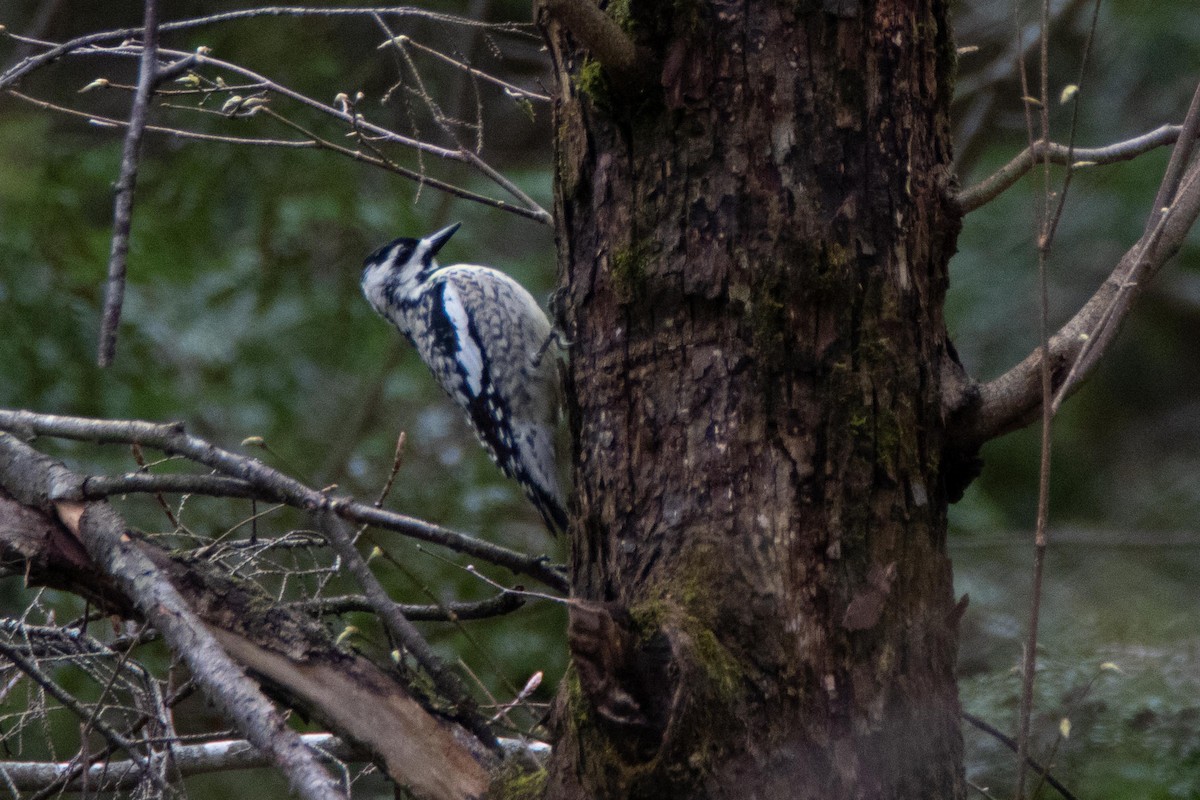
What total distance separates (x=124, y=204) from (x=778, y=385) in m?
0.94

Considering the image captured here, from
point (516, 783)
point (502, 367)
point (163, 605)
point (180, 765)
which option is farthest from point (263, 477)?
point (502, 367)

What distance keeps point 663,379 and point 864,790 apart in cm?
64

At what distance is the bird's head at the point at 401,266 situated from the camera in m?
4.20

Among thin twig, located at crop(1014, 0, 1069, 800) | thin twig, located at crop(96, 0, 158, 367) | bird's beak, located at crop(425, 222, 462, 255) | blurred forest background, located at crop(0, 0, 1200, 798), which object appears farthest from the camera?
blurred forest background, located at crop(0, 0, 1200, 798)

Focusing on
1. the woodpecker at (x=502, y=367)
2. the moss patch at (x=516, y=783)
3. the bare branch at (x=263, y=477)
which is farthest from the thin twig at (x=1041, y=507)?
the woodpecker at (x=502, y=367)

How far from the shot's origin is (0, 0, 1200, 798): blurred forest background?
171 inches

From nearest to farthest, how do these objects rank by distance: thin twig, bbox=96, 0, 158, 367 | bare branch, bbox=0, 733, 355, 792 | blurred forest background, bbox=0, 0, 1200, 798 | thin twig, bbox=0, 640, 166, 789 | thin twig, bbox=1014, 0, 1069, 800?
thin twig, bbox=96, 0, 158, 367, thin twig, bbox=1014, 0, 1069, 800, thin twig, bbox=0, 640, 166, 789, bare branch, bbox=0, 733, 355, 792, blurred forest background, bbox=0, 0, 1200, 798

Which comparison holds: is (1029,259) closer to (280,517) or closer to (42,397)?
(280,517)

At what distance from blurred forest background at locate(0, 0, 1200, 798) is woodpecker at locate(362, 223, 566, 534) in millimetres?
421

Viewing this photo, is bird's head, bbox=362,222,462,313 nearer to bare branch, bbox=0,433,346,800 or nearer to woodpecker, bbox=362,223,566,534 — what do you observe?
Answer: woodpecker, bbox=362,223,566,534

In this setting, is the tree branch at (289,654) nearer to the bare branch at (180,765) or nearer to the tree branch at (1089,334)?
the bare branch at (180,765)

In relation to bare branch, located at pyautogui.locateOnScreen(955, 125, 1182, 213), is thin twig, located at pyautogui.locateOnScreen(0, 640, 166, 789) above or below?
below

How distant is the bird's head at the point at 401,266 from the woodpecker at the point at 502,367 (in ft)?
0.50

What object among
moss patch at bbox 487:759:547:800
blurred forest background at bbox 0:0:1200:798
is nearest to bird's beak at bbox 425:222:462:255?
blurred forest background at bbox 0:0:1200:798
